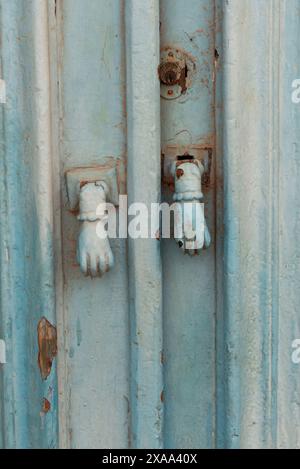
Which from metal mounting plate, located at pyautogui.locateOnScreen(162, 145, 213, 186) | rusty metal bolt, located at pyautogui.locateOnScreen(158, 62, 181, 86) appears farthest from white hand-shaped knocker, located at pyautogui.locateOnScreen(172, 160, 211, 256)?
rusty metal bolt, located at pyautogui.locateOnScreen(158, 62, 181, 86)

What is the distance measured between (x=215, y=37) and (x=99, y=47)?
220 mm

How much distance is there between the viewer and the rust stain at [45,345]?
890 mm

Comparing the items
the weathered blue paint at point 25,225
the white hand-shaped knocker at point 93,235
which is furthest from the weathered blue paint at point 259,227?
the weathered blue paint at point 25,225

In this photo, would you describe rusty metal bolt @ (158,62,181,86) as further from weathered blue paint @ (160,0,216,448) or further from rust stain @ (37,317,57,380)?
rust stain @ (37,317,57,380)

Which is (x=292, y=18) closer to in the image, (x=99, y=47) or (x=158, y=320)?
(x=99, y=47)

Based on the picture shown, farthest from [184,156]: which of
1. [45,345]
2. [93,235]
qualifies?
[45,345]

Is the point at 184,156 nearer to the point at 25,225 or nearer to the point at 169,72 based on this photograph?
the point at 169,72

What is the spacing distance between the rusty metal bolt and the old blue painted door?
1 cm

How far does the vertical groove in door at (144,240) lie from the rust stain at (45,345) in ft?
0.52

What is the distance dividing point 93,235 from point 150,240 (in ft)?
0.36

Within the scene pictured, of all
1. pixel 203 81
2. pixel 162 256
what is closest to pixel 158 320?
pixel 162 256

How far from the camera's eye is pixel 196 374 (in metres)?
0.92

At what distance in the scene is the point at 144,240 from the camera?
0.87 meters

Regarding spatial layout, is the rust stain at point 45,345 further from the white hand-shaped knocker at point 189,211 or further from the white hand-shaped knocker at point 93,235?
the white hand-shaped knocker at point 189,211
